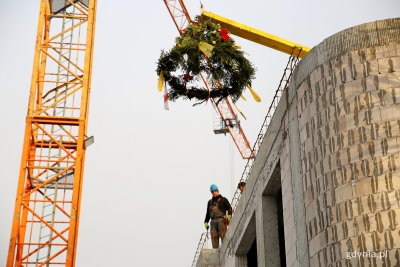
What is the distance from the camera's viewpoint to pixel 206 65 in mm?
20188

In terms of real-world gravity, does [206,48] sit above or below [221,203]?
above

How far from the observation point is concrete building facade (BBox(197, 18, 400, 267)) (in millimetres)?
15133

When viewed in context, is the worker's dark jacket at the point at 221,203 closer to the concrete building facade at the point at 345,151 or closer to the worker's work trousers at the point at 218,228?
the worker's work trousers at the point at 218,228

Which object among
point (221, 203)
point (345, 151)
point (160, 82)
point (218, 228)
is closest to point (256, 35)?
point (221, 203)

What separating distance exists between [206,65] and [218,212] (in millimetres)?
7287

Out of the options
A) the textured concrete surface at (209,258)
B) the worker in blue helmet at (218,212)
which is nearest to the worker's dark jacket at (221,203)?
the worker in blue helmet at (218,212)

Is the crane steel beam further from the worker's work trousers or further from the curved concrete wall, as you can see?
the curved concrete wall

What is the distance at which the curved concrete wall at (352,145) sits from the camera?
49.6 feet

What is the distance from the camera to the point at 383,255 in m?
14.7

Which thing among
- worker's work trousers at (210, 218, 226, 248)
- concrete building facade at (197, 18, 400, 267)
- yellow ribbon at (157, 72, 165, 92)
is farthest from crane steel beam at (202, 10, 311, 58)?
concrete building facade at (197, 18, 400, 267)

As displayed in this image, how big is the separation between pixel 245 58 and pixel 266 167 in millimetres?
2831

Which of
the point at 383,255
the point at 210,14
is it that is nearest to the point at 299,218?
the point at 383,255

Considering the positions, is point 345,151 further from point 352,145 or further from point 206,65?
point 206,65

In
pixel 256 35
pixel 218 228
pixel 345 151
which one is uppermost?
pixel 256 35
